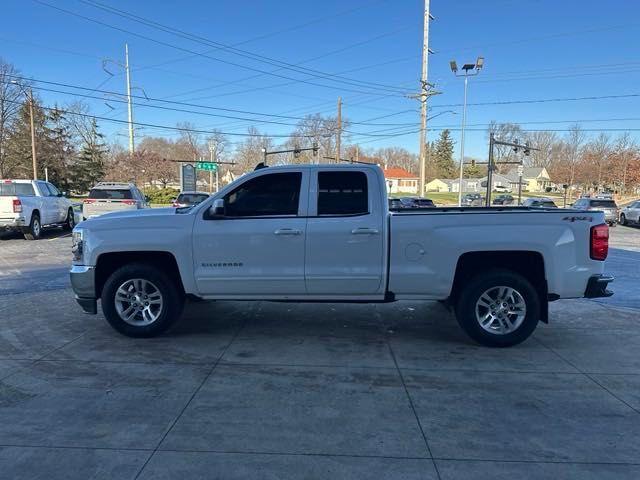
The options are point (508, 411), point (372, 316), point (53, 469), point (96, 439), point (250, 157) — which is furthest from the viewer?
point (250, 157)

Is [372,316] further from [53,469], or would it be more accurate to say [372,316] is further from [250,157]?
[250,157]

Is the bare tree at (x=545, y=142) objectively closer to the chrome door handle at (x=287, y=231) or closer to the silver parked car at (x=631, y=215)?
the silver parked car at (x=631, y=215)

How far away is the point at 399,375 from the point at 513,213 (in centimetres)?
216

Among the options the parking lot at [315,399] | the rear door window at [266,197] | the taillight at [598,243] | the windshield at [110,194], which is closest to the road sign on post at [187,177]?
the windshield at [110,194]

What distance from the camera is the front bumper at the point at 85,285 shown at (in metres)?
5.55

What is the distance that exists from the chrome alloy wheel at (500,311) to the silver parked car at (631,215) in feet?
89.4

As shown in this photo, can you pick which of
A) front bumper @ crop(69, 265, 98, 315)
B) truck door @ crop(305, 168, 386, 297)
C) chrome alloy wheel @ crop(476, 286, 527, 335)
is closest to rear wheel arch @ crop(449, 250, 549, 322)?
chrome alloy wheel @ crop(476, 286, 527, 335)

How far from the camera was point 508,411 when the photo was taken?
389 cm

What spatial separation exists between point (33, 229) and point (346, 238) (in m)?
14.1

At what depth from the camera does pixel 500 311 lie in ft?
17.8

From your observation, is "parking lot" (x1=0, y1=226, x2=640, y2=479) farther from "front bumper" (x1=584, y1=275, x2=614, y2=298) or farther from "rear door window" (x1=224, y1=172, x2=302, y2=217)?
"rear door window" (x1=224, y1=172, x2=302, y2=217)

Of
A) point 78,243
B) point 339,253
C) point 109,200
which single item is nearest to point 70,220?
point 109,200

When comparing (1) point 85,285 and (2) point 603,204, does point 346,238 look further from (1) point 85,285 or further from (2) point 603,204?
(2) point 603,204

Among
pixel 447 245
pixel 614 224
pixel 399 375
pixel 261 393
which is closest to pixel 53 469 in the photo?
pixel 261 393
